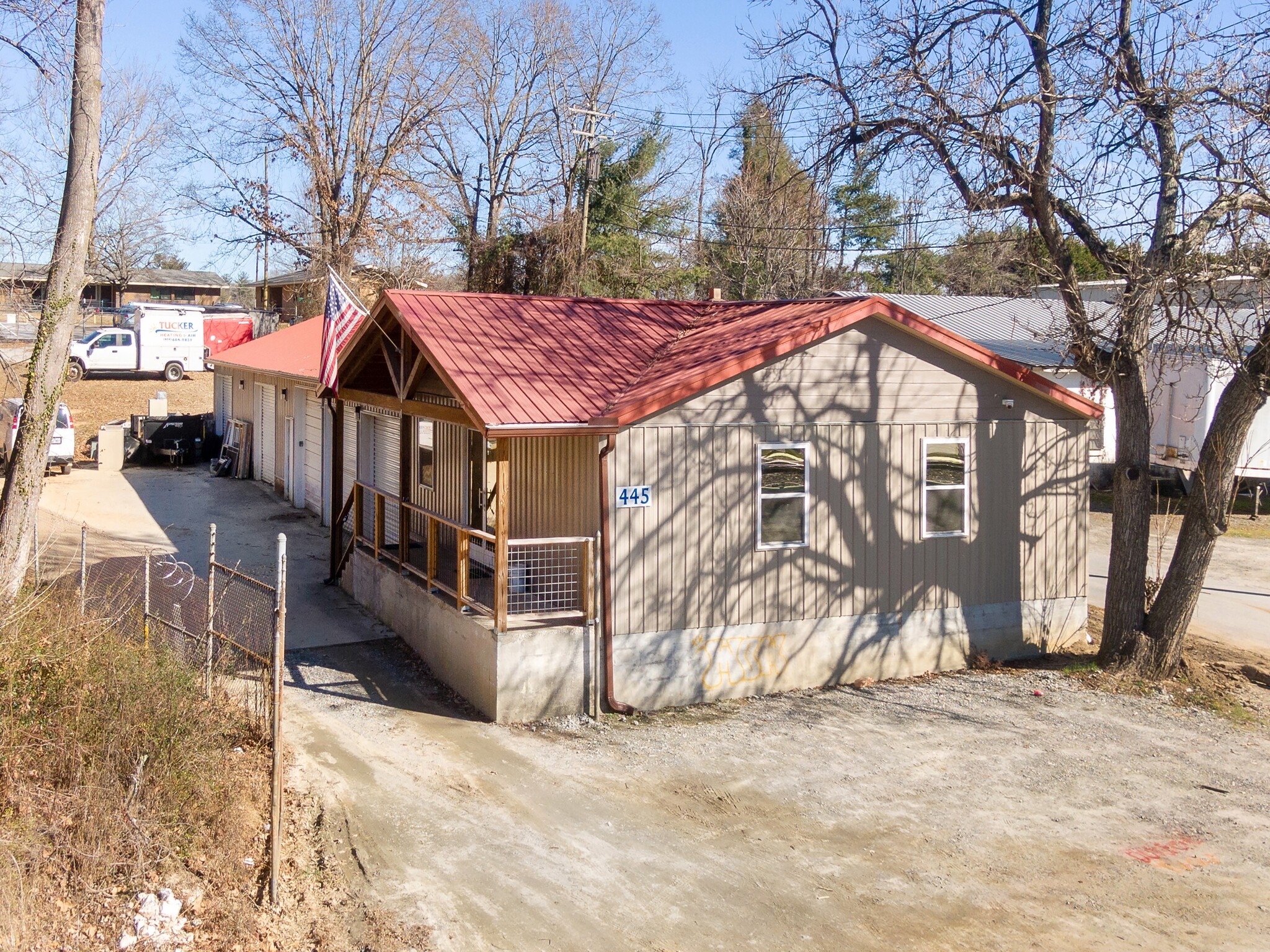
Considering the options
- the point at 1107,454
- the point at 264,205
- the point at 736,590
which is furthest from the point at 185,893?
the point at 264,205

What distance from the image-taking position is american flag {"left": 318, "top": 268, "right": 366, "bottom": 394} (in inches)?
475

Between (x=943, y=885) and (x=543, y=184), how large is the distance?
3381 centimetres

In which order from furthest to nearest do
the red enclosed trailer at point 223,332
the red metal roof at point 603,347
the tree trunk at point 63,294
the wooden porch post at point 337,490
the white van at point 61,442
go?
the red enclosed trailer at point 223,332, the white van at point 61,442, the wooden porch post at point 337,490, the tree trunk at point 63,294, the red metal roof at point 603,347

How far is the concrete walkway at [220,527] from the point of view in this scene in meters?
13.4

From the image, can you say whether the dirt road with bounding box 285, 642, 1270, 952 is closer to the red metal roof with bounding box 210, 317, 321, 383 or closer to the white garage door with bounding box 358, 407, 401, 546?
the white garage door with bounding box 358, 407, 401, 546

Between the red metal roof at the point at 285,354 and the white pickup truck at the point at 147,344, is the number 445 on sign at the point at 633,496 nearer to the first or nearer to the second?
the red metal roof at the point at 285,354

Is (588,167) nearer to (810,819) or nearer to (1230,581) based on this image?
(1230,581)

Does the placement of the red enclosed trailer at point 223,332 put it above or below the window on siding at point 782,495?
above

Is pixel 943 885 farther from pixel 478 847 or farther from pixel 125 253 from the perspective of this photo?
pixel 125 253

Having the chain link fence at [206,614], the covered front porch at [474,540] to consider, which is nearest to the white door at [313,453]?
the chain link fence at [206,614]

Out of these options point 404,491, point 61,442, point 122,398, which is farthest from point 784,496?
point 122,398

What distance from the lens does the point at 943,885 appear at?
730 centimetres

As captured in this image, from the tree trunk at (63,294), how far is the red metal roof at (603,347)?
307cm

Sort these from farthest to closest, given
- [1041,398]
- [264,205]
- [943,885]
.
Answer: [264,205] → [1041,398] → [943,885]
